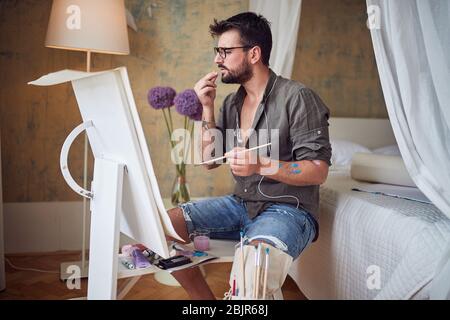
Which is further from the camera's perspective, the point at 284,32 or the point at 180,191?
the point at 180,191

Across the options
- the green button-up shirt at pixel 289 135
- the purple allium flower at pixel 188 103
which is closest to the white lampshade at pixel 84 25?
the purple allium flower at pixel 188 103

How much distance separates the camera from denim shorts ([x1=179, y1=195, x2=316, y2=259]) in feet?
4.43

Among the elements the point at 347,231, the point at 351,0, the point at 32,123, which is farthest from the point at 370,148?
the point at 32,123

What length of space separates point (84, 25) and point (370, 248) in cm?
169

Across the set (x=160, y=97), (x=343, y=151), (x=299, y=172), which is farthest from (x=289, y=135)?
(x=343, y=151)

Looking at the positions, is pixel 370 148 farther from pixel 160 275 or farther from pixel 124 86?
pixel 124 86

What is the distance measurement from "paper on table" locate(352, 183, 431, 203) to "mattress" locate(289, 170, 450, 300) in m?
0.03

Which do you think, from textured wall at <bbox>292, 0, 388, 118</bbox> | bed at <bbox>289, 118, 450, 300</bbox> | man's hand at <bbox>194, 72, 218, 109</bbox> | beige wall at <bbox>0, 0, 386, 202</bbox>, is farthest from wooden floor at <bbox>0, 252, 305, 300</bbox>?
textured wall at <bbox>292, 0, 388, 118</bbox>

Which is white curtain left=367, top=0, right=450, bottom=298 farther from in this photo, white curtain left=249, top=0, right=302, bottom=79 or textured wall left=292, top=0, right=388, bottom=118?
textured wall left=292, top=0, right=388, bottom=118

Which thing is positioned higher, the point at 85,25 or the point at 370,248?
the point at 85,25

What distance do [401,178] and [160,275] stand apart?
4.40ft

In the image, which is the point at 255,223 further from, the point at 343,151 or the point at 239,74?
the point at 343,151

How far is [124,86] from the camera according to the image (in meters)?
1.09

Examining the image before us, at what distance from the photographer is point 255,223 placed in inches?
58.2
